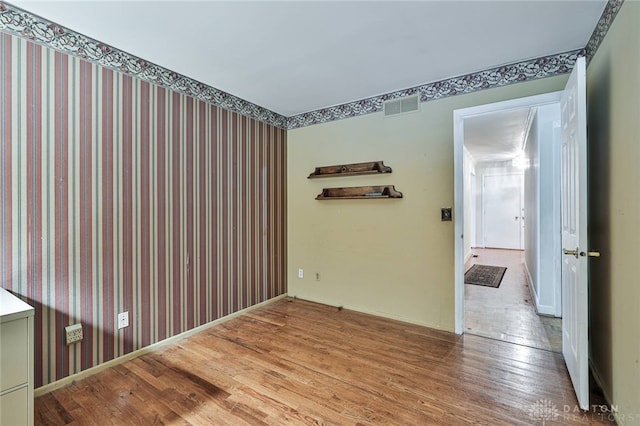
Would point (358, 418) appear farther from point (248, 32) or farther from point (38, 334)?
point (248, 32)

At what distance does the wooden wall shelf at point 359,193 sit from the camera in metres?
3.18

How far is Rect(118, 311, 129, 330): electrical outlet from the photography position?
233 centimetres

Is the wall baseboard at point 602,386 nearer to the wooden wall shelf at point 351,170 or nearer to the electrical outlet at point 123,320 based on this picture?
the wooden wall shelf at point 351,170

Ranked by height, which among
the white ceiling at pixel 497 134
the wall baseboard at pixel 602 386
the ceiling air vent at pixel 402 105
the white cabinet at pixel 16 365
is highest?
the white ceiling at pixel 497 134

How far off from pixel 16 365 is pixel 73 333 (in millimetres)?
925

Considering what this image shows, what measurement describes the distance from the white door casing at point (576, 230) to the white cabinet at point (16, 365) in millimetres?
2861

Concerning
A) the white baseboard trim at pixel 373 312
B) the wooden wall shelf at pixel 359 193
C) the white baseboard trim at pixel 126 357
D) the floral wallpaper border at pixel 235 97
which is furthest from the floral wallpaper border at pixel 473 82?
the white baseboard trim at pixel 126 357

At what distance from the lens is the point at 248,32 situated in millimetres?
2082

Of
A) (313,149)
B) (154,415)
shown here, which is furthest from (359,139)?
(154,415)

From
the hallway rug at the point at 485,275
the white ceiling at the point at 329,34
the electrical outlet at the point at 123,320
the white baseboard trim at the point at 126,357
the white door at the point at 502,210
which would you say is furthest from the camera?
the white door at the point at 502,210

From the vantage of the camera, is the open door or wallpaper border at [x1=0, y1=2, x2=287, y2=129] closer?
the open door

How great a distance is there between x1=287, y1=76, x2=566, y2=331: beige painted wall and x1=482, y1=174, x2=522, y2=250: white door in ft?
21.1

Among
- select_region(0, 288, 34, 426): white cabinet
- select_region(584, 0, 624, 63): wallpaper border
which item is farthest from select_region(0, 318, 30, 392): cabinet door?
select_region(584, 0, 624, 63): wallpaper border

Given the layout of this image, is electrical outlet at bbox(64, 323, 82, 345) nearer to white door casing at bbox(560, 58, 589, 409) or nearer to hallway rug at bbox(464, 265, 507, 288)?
white door casing at bbox(560, 58, 589, 409)
